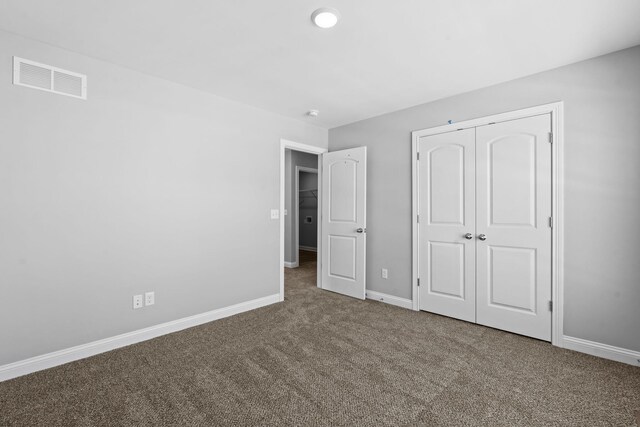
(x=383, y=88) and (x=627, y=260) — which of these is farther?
(x=383, y=88)

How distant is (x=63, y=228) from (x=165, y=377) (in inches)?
54.8

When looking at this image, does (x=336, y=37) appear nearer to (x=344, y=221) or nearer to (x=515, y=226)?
(x=515, y=226)

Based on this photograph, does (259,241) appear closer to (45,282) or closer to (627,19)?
(45,282)

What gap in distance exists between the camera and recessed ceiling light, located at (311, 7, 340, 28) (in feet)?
6.17

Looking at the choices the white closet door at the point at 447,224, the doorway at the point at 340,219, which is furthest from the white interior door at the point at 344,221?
the white closet door at the point at 447,224

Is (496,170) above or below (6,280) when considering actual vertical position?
above

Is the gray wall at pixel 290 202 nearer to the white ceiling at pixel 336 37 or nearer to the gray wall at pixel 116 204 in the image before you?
the gray wall at pixel 116 204

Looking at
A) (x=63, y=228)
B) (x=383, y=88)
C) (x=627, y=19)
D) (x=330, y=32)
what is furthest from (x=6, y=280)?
(x=627, y=19)

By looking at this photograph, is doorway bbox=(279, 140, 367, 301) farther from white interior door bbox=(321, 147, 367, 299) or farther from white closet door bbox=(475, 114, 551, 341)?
white closet door bbox=(475, 114, 551, 341)

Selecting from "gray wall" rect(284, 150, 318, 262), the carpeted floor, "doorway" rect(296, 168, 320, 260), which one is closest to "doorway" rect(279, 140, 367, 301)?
the carpeted floor

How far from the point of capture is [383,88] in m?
3.10

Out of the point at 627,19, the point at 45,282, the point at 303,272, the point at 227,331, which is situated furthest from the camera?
the point at 303,272

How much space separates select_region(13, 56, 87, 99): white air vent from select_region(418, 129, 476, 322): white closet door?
10.8 ft

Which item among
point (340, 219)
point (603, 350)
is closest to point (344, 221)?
point (340, 219)
